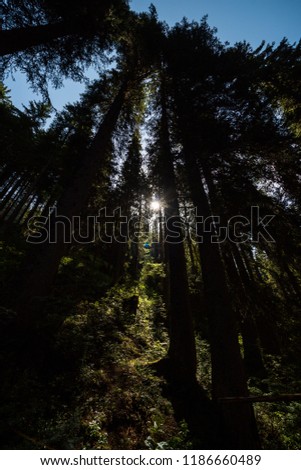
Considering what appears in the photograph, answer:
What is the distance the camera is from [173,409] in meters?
5.67

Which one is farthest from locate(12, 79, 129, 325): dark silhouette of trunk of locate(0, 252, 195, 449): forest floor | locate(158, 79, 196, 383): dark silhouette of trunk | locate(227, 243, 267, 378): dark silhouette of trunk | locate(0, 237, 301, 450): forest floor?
locate(227, 243, 267, 378): dark silhouette of trunk

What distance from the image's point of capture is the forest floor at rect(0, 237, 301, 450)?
3639 millimetres

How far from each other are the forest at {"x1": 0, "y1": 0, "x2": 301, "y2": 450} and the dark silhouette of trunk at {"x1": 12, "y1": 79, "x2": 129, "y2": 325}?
0.13ft

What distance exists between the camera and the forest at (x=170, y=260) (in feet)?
15.4

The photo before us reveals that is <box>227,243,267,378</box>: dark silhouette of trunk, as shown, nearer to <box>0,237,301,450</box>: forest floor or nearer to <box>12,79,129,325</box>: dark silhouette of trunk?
<box>0,237,301,450</box>: forest floor

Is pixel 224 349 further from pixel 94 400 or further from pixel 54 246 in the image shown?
pixel 54 246

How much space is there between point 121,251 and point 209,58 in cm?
1258

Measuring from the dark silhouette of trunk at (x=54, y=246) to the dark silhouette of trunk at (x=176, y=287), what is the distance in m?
2.83

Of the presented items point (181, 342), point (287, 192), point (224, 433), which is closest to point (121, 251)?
point (181, 342)

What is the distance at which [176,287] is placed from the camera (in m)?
8.16

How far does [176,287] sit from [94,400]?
4.28 meters
